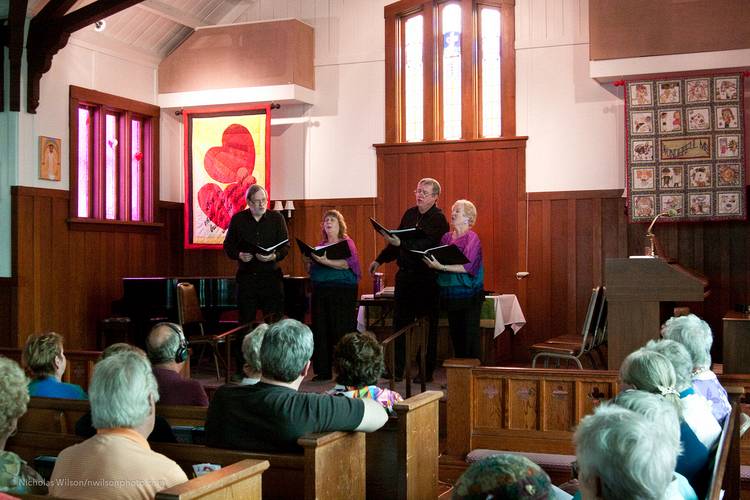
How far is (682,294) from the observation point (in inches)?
237

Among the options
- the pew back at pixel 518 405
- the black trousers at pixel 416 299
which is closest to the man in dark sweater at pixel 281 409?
the pew back at pixel 518 405

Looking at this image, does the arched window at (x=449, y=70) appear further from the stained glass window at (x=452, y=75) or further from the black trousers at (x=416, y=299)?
the black trousers at (x=416, y=299)

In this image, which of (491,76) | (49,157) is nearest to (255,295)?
(49,157)

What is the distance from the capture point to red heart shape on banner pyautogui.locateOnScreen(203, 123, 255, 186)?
1071 cm

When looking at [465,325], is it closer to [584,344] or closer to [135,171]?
[584,344]

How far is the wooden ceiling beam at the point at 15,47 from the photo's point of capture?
29.0 feet

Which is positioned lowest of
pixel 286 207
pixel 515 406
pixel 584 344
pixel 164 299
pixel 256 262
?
pixel 515 406

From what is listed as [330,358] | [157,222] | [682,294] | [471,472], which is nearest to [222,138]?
[157,222]

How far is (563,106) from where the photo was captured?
31.8 ft

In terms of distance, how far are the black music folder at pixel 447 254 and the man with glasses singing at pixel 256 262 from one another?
1.35 meters

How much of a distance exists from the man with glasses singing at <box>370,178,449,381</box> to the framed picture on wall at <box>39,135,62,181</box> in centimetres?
438

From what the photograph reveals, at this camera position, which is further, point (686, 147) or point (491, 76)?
point (491, 76)

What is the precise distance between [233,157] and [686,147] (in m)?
5.21

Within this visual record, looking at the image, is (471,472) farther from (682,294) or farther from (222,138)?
(222,138)
